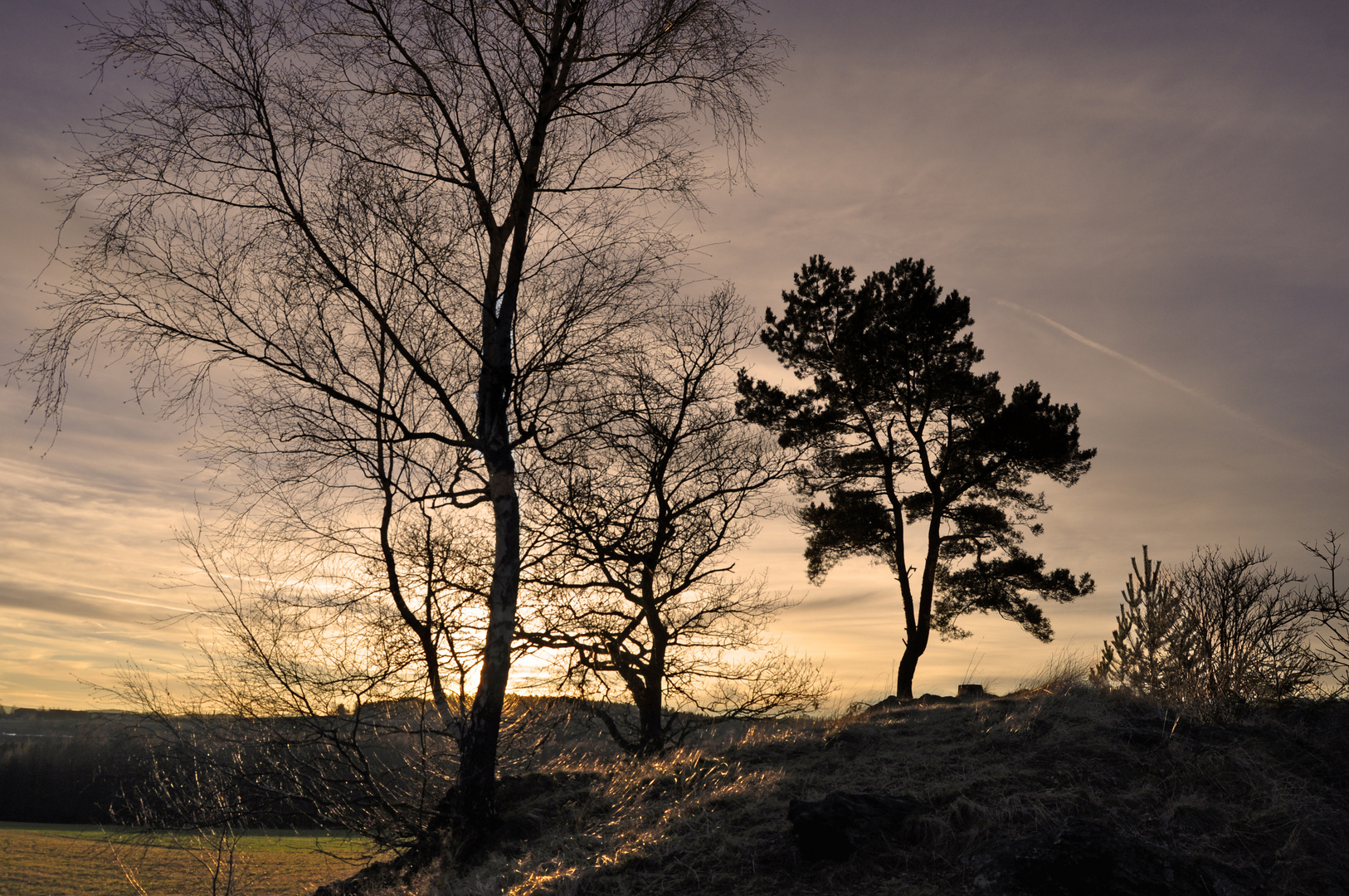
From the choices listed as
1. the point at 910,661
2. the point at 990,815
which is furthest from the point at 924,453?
the point at 990,815

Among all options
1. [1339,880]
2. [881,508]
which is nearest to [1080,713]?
[1339,880]

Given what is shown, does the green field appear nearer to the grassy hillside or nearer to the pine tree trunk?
the grassy hillside

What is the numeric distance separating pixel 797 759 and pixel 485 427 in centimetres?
519

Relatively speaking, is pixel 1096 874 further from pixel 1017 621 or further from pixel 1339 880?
pixel 1017 621

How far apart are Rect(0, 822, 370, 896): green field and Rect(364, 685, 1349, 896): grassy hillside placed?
256 centimetres

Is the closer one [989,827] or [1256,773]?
[989,827]

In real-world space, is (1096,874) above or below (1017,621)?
below

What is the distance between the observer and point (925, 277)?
68.9 feet

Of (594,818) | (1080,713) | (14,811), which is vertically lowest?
(14,811)

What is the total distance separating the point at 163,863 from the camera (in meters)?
10.2

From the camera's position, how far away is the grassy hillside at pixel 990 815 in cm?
548

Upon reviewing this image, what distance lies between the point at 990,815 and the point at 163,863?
10.4 m

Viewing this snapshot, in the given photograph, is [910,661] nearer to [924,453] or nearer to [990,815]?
[924,453]

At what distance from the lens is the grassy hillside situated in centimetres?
548
